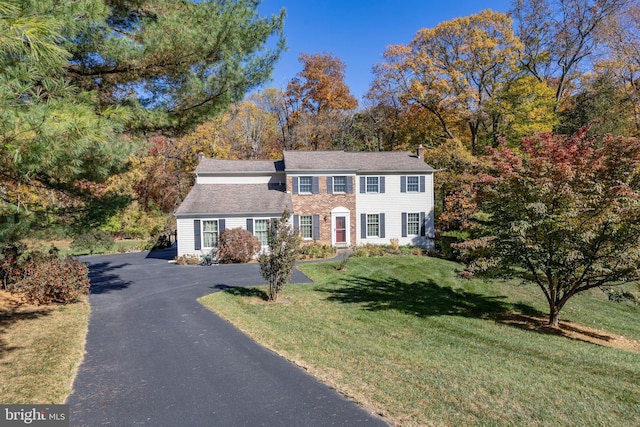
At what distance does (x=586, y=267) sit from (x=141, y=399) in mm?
10429

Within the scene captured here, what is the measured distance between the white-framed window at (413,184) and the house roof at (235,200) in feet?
25.2

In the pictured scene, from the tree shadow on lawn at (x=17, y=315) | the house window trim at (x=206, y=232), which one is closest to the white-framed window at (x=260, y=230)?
the house window trim at (x=206, y=232)

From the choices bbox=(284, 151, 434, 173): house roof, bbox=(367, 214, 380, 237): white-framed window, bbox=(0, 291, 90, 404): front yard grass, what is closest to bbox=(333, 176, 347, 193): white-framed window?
bbox=(284, 151, 434, 173): house roof

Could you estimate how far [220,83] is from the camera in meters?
9.06

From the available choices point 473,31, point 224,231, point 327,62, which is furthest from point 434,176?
point 327,62

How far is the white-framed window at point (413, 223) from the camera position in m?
23.2

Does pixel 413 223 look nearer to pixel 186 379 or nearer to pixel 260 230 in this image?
A: pixel 260 230

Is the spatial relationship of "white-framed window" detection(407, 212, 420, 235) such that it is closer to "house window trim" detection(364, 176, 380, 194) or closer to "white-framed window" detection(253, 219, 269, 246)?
"house window trim" detection(364, 176, 380, 194)

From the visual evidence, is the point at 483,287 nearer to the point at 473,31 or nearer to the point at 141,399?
the point at 141,399

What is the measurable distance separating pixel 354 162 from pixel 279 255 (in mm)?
12648

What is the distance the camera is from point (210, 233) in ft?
63.9

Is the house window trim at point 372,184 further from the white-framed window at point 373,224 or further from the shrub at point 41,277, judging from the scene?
the shrub at point 41,277

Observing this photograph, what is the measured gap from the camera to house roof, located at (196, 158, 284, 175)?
22047mm

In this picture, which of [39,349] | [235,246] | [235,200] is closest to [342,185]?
[235,200]
